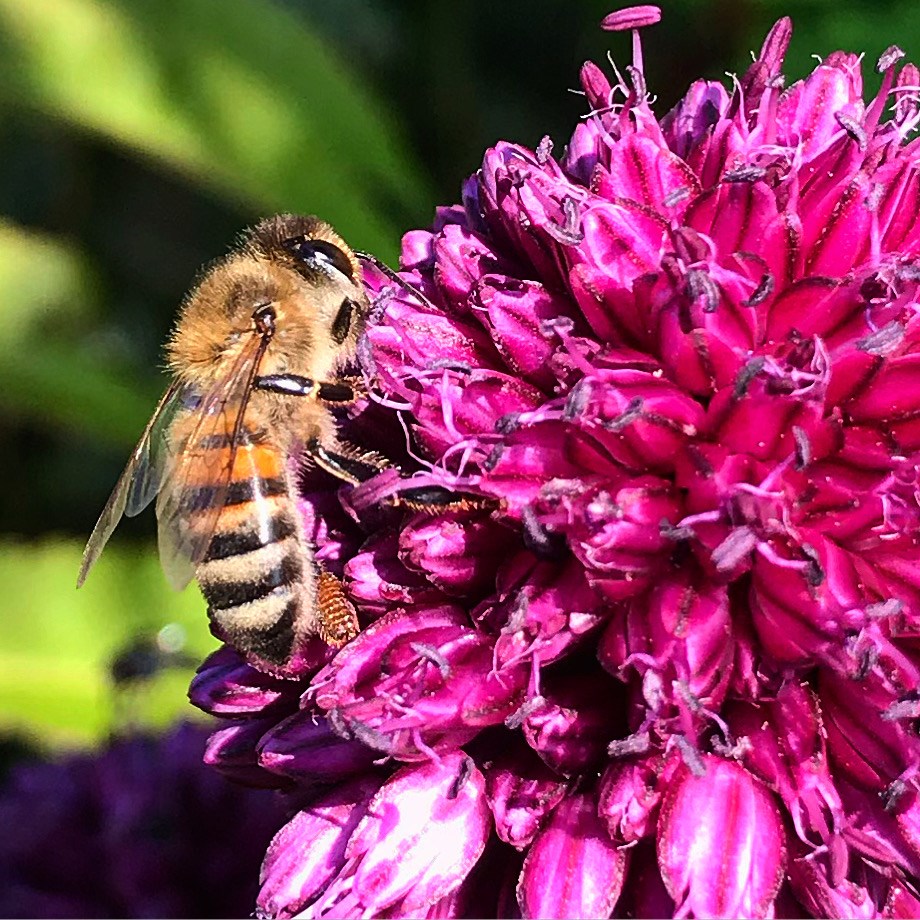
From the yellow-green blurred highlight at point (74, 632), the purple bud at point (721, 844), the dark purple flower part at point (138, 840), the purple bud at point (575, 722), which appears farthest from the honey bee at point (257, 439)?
the yellow-green blurred highlight at point (74, 632)

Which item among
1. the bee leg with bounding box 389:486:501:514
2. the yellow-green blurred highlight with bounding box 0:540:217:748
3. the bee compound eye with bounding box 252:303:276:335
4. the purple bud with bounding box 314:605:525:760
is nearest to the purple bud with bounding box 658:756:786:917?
the purple bud with bounding box 314:605:525:760

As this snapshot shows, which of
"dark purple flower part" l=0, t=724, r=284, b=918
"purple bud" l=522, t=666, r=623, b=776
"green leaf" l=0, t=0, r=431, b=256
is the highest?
"green leaf" l=0, t=0, r=431, b=256

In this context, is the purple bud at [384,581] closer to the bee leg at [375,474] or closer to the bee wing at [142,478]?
the bee leg at [375,474]

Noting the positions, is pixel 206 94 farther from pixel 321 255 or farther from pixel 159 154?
pixel 321 255

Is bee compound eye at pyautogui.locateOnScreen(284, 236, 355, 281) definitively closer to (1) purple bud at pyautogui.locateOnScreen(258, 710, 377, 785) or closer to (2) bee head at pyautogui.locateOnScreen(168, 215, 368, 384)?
(2) bee head at pyautogui.locateOnScreen(168, 215, 368, 384)

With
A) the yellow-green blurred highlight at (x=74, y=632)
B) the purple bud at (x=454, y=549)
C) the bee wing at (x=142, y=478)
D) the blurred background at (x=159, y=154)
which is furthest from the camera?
the yellow-green blurred highlight at (x=74, y=632)

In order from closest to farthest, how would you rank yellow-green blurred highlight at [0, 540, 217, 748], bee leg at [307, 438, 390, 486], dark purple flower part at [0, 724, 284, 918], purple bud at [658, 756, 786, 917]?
purple bud at [658, 756, 786, 917]
bee leg at [307, 438, 390, 486]
dark purple flower part at [0, 724, 284, 918]
yellow-green blurred highlight at [0, 540, 217, 748]
